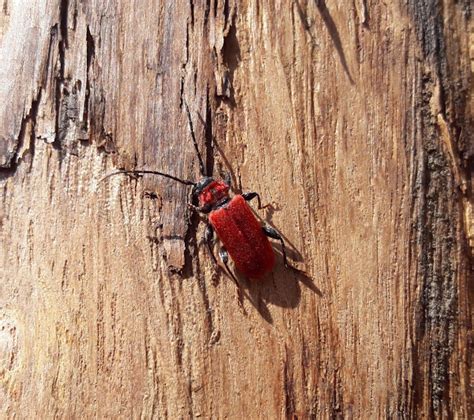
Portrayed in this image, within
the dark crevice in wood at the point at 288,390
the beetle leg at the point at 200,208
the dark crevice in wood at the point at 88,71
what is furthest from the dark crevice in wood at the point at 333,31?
the dark crevice in wood at the point at 288,390

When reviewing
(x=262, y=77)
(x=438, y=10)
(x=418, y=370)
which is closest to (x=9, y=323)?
(x=262, y=77)

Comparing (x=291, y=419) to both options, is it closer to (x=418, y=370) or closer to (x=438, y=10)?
(x=418, y=370)

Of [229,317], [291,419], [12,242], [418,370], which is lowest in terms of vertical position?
[291,419]

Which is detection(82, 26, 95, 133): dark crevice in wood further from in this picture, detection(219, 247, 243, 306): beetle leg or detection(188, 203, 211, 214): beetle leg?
detection(219, 247, 243, 306): beetle leg

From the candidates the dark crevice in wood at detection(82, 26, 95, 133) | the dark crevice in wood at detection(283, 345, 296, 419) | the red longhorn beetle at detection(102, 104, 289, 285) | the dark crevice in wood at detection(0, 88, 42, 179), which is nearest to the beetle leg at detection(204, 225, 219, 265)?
the red longhorn beetle at detection(102, 104, 289, 285)

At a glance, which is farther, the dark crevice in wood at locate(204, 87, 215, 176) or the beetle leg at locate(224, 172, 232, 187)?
the beetle leg at locate(224, 172, 232, 187)

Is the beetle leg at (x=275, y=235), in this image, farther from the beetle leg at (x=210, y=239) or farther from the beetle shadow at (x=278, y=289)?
the beetle leg at (x=210, y=239)
